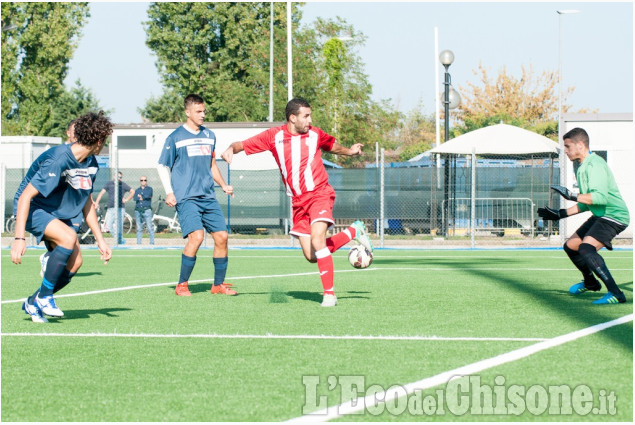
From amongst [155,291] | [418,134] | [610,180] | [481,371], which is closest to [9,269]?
[155,291]

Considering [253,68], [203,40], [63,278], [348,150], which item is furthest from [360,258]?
[203,40]

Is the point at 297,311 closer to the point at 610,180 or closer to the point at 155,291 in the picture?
the point at 155,291

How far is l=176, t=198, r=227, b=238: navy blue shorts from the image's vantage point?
1066cm

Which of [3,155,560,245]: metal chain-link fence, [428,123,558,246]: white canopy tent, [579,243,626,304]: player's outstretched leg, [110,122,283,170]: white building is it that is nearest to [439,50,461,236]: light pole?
[3,155,560,245]: metal chain-link fence

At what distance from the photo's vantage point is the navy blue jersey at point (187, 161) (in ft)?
34.9

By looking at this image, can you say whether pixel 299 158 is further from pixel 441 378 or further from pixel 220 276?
pixel 441 378

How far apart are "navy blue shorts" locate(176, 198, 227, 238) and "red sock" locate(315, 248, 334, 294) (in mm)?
1786

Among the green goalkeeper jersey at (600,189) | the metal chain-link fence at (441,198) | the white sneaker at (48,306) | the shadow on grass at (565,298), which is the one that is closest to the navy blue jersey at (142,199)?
the metal chain-link fence at (441,198)

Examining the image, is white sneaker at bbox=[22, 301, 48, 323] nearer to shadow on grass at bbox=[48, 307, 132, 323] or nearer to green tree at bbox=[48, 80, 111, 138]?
shadow on grass at bbox=[48, 307, 132, 323]

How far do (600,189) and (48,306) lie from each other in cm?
520

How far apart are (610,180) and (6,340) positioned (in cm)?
585

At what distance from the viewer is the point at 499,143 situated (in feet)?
85.7

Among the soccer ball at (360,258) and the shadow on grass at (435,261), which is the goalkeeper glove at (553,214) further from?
the shadow on grass at (435,261)

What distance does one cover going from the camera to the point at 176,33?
6216 cm
